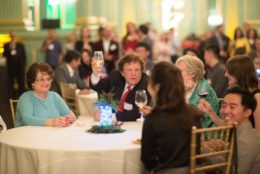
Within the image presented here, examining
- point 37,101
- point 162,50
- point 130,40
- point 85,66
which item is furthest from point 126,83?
point 162,50

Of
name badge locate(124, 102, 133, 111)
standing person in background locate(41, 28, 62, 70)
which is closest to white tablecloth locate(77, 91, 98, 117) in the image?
name badge locate(124, 102, 133, 111)

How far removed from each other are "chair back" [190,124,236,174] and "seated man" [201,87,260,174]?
0.45ft

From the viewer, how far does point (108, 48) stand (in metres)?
10.7

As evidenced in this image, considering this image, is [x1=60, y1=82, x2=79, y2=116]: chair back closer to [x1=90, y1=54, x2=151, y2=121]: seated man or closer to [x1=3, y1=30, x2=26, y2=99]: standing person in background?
[x1=90, y1=54, x2=151, y2=121]: seated man

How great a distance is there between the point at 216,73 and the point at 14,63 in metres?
6.68

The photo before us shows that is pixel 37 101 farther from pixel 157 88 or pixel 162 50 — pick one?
pixel 162 50

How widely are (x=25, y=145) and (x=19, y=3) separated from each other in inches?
378

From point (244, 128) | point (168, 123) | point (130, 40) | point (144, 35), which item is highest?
point (144, 35)

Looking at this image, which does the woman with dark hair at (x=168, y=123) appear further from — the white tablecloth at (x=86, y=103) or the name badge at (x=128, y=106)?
the white tablecloth at (x=86, y=103)

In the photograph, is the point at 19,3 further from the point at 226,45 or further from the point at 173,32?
the point at 226,45

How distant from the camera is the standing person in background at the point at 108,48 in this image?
10672 millimetres

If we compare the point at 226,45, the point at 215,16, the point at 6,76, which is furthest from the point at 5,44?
the point at 215,16

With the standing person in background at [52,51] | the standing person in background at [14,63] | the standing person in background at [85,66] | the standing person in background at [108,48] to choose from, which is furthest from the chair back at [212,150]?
the standing person in background at [14,63]

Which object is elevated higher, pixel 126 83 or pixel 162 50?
pixel 162 50
